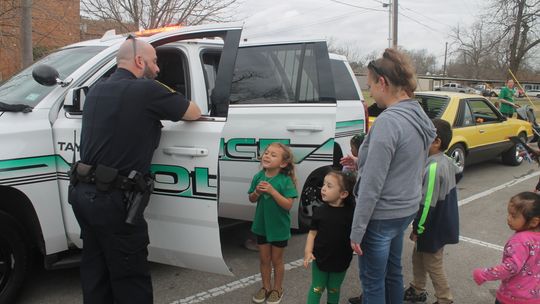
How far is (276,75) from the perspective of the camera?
429 cm

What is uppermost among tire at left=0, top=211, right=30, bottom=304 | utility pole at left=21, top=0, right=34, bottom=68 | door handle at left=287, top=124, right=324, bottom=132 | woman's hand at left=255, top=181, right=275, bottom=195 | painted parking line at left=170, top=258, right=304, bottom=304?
utility pole at left=21, top=0, right=34, bottom=68

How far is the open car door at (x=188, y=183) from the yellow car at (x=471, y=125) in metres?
5.40

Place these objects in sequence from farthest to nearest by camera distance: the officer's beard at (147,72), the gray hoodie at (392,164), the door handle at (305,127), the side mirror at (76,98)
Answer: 1. the door handle at (305,127)
2. the side mirror at (76,98)
3. the officer's beard at (147,72)
4. the gray hoodie at (392,164)

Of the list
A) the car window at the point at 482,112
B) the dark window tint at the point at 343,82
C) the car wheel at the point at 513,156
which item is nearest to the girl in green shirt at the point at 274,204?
the dark window tint at the point at 343,82

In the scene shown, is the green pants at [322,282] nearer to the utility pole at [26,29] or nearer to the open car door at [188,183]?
the open car door at [188,183]

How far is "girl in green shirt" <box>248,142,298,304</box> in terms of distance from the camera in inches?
130

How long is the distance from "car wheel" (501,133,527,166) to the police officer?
8.48m

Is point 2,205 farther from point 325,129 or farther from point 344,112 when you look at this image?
point 344,112

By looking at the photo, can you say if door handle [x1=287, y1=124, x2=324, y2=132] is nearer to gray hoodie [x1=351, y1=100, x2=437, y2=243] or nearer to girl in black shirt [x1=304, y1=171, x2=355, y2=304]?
girl in black shirt [x1=304, y1=171, x2=355, y2=304]

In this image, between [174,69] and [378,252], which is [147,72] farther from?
[378,252]

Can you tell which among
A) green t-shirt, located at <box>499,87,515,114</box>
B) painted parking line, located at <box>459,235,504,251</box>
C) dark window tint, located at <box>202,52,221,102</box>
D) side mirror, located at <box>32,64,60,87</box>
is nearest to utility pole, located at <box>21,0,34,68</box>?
dark window tint, located at <box>202,52,221,102</box>

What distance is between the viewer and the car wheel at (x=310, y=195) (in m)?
4.23

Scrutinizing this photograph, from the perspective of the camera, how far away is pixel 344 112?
4.79m

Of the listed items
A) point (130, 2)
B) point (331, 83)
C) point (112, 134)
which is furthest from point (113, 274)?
point (130, 2)
